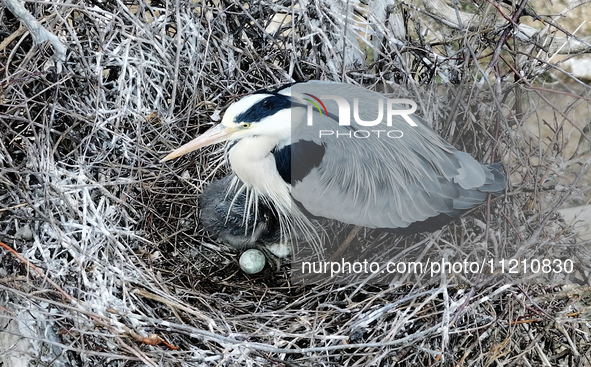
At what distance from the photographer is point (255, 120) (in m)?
1.87

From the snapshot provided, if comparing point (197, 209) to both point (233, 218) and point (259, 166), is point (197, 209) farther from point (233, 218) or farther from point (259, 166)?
point (259, 166)

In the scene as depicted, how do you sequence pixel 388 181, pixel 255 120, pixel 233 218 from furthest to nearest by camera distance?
pixel 233 218 < pixel 388 181 < pixel 255 120

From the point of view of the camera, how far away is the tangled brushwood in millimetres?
1710

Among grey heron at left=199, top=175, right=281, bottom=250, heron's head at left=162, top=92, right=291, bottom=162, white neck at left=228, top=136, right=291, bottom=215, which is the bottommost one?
grey heron at left=199, top=175, right=281, bottom=250

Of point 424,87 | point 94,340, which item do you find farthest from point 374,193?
point 94,340

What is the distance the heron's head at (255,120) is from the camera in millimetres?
1847

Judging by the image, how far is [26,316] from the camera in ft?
5.60

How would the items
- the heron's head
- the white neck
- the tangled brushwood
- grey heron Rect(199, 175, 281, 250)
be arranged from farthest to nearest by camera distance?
grey heron Rect(199, 175, 281, 250) → the white neck → the heron's head → the tangled brushwood

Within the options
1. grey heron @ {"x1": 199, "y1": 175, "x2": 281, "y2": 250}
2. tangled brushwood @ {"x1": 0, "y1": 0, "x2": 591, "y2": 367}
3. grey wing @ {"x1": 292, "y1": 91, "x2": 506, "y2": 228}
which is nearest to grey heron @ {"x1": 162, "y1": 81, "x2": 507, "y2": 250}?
grey wing @ {"x1": 292, "y1": 91, "x2": 506, "y2": 228}

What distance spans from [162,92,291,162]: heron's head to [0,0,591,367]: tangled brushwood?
0.40 m

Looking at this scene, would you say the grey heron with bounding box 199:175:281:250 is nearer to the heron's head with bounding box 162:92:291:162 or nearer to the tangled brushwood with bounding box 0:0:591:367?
the tangled brushwood with bounding box 0:0:591:367

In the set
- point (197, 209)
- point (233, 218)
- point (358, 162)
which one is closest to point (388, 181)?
point (358, 162)

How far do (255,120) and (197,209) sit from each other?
62 cm

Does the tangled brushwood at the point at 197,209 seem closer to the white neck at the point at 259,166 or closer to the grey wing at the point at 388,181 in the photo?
the grey wing at the point at 388,181
